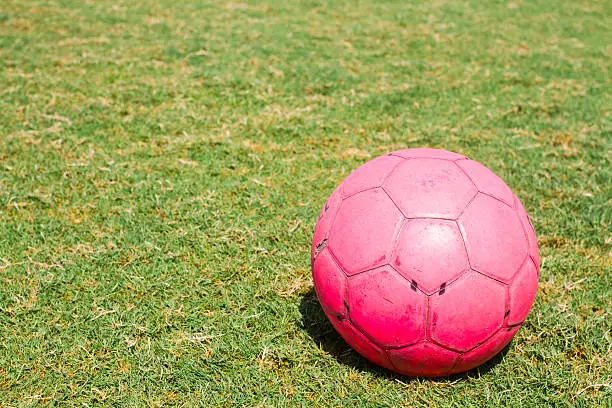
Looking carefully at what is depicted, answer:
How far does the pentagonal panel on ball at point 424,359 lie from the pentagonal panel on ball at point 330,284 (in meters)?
0.32

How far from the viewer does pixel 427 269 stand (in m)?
2.37

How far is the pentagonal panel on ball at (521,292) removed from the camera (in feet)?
8.19

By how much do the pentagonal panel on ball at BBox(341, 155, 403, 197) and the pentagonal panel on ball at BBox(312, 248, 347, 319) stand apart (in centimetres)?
35

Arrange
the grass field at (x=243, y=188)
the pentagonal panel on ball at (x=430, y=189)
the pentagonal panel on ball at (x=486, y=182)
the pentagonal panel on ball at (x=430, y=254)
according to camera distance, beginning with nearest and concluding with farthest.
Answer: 1. the pentagonal panel on ball at (x=430, y=254)
2. the pentagonal panel on ball at (x=430, y=189)
3. the pentagonal panel on ball at (x=486, y=182)
4. the grass field at (x=243, y=188)

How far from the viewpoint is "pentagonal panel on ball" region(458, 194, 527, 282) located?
2416 mm

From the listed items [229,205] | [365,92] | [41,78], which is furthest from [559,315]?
[41,78]

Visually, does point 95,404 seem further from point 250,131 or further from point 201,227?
point 250,131

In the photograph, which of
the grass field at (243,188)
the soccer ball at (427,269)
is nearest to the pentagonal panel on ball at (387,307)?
the soccer ball at (427,269)

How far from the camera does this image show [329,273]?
8.52ft

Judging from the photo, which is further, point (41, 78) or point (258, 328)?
point (41, 78)

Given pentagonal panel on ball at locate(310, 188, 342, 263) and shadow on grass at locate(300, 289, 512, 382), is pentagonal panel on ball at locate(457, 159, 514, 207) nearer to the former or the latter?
pentagonal panel on ball at locate(310, 188, 342, 263)

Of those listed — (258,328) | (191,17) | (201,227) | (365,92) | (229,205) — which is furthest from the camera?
(191,17)

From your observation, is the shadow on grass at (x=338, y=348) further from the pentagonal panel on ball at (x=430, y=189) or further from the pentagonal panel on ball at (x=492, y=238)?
the pentagonal panel on ball at (x=430, y=189)

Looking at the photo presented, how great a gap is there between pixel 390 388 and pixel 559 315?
1.18m
